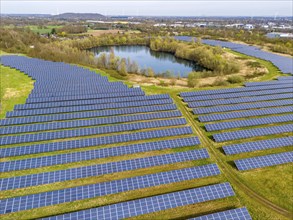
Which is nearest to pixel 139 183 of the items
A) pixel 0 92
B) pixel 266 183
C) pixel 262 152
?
pixel 266 183

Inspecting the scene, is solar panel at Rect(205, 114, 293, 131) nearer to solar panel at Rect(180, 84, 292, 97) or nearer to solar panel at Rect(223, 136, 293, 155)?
solar panel at Rect(223, 136, 293, 155)

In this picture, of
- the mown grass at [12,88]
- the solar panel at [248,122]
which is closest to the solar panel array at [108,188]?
the solar panel at [248,122]

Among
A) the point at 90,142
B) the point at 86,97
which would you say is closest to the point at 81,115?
the point at 86,97

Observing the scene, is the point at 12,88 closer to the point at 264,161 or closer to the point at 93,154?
the point at 93,154

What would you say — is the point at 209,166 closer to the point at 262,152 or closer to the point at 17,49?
the point at 262,152

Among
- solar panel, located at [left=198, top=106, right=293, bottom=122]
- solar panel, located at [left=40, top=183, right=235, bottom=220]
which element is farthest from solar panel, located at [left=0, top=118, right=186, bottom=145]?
solar panel, located at [left=40, top=183, right=235, bottom=220]

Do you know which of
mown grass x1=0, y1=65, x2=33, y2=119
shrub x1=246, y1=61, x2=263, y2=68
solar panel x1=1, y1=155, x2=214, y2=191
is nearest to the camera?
solar panel x1=1, y1=155, x2=214, y2=191

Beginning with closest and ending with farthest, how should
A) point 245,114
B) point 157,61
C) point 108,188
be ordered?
1. point 108,188
2. point 245,114
3. point 157,61
